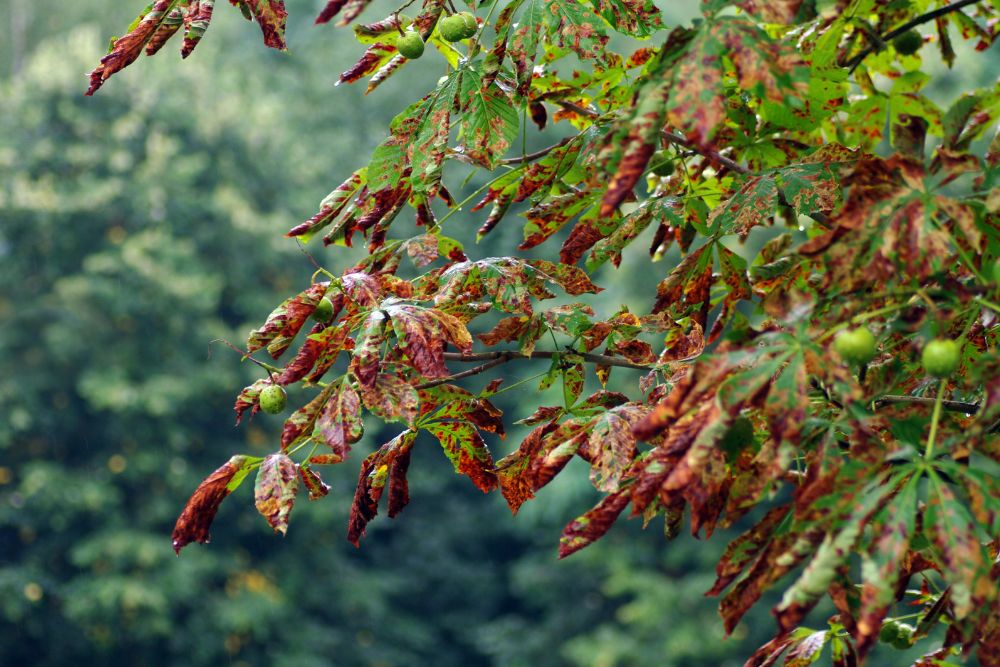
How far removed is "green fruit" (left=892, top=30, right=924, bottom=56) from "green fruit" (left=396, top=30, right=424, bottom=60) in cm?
74

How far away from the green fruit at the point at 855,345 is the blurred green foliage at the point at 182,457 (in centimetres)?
991

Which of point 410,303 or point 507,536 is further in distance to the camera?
point 507,536

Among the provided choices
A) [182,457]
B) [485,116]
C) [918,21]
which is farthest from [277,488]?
[182,457]

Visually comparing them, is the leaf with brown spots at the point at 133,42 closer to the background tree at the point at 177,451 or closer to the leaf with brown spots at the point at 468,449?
the leaf with brown spots at the point at 468,449

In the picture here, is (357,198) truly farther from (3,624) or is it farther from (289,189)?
(289,189)

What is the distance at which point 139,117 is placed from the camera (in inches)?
457

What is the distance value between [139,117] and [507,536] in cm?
638

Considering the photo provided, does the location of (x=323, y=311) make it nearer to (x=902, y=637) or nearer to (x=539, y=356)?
(x=539, y=356)

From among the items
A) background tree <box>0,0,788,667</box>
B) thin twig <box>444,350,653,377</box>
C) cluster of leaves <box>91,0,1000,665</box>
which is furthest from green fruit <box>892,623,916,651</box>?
background tree <box>0,0,788,667</box>

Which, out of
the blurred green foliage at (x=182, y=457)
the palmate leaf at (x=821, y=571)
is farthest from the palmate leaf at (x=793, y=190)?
the blurred green foliage at (x=182, y=457)

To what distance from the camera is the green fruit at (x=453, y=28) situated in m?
1.24

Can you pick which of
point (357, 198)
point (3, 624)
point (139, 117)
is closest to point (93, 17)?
point (139, 117)

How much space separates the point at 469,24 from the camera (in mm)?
1248

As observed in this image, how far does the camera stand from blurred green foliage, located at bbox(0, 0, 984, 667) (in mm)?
10453
